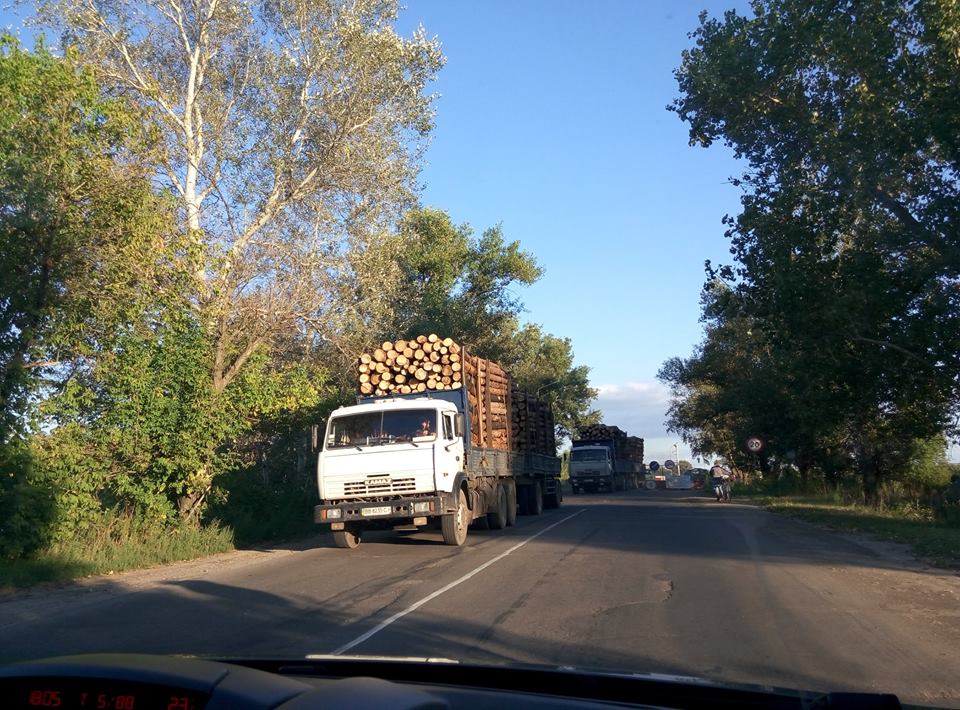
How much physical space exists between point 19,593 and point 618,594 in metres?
8.24

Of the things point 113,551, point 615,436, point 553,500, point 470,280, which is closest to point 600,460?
point 615,436

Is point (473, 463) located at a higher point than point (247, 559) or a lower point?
higher

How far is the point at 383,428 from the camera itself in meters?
17.1

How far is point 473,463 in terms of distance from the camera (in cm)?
1855

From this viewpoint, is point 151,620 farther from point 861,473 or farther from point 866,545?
point 861,473

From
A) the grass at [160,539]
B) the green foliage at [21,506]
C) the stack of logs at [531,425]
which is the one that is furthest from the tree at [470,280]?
the green foliage at [21,506]

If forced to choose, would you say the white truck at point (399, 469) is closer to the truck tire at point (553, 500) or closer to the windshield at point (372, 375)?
the windshield at point (372, 375)

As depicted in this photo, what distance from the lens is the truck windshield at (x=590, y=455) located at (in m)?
51.2

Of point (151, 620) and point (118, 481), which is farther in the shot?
point (118, 481)

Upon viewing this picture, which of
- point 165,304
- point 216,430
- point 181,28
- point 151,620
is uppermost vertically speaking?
point 181,28

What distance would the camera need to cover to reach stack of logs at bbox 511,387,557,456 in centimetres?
2575

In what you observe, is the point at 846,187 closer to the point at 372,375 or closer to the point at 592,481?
the point at 372,375

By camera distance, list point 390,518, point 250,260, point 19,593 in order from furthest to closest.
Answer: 1. point 250,260
2. point 390,518
3. point 19,593

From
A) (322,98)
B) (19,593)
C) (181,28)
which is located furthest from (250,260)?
(19,593)
